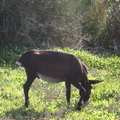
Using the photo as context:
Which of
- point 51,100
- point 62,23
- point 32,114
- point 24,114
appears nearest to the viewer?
point 32,114

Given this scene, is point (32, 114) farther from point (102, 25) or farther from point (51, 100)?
point (102, 25)

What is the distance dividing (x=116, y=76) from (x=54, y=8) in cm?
610

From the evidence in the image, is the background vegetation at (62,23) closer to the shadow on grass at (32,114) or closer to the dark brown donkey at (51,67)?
the dark brown donkey at (51,67)

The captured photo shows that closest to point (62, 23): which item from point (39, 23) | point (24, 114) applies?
point (39, 23)

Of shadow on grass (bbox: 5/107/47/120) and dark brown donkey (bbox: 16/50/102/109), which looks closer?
shadow on grass (bbox: 5/107/47/120)

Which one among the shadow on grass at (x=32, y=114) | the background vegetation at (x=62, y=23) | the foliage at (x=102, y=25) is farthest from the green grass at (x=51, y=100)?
the foliage at (x=102, y=25)

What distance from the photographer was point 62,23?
1716 centimetres

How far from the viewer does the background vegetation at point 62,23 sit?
51.1 ft

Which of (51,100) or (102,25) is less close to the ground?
(102,25)

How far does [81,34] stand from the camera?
Result: 19328 mm

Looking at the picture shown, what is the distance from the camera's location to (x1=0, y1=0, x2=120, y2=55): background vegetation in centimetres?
1557

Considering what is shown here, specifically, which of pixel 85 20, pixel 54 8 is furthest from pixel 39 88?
pixel 85 20

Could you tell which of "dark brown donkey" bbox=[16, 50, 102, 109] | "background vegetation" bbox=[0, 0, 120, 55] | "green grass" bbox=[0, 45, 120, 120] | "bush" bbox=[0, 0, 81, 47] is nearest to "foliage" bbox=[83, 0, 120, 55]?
"background vegetation" bbox=[0, 0, 120, 55]

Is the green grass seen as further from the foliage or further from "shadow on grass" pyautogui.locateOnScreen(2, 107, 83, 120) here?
the foliage
